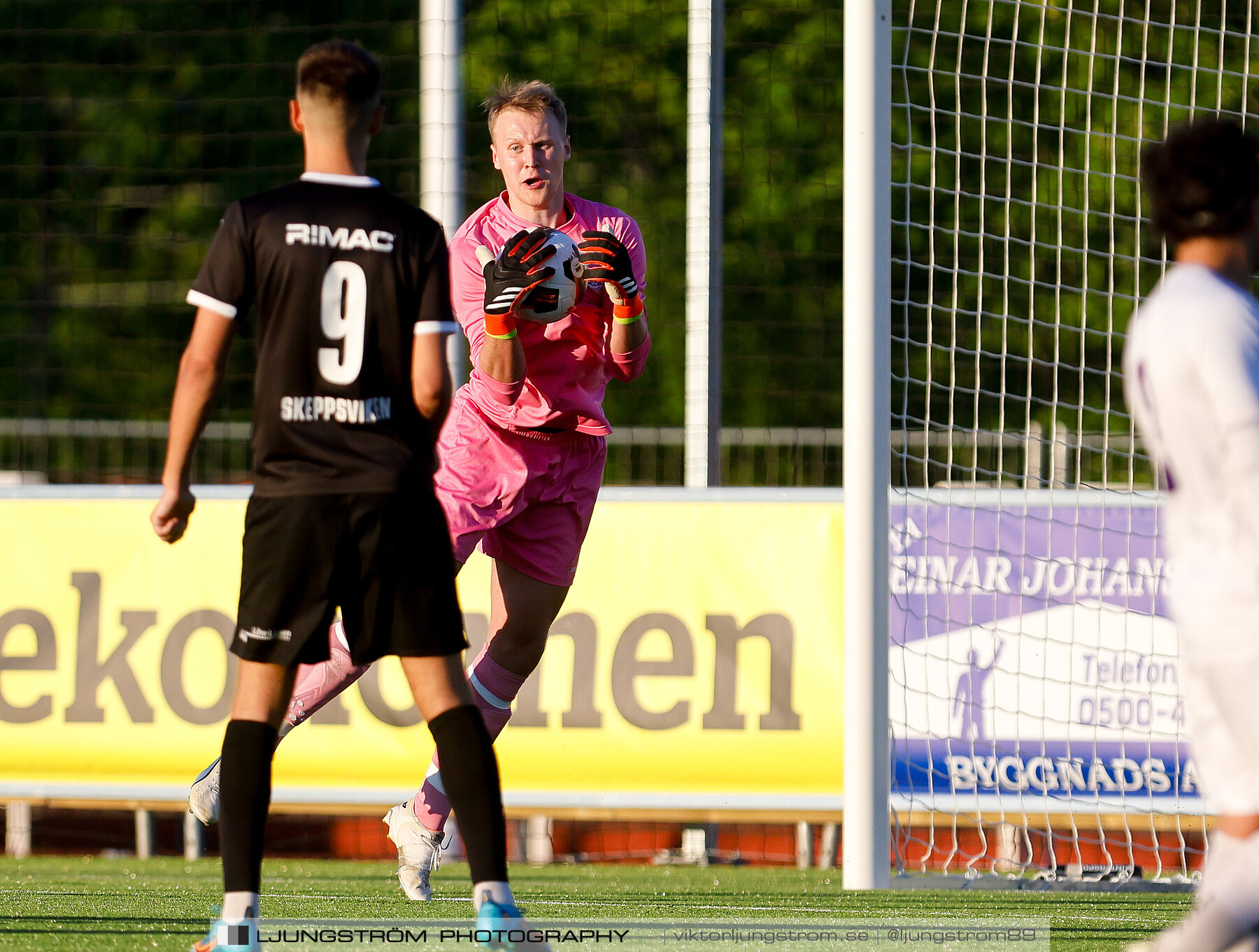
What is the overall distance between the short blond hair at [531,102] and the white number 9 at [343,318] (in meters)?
1.69

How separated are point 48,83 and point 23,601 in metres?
14.4

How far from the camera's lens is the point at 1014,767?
691cm

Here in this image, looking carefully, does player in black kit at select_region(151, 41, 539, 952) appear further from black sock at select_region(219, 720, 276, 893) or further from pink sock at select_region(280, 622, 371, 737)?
pink sock at select_region(280, 622, 371, 737)

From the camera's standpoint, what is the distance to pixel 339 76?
348 cm

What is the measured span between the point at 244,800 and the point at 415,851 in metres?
1.64

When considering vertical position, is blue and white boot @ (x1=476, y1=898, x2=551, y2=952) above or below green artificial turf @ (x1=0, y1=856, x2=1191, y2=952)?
above

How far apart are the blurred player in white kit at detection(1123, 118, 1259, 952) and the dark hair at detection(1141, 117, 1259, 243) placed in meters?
0.10

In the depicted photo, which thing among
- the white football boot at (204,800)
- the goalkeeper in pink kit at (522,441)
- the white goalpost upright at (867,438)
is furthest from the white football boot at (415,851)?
the white goalpost upright at (867,438)

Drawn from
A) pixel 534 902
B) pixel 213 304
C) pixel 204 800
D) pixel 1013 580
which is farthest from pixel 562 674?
pixel 213 304

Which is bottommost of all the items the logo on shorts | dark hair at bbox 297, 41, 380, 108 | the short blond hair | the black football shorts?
the logo on shorts

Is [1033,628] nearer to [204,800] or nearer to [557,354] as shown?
[557,354]

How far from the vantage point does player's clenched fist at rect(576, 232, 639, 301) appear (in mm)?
4516

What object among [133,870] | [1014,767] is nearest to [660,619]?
[1014,767]

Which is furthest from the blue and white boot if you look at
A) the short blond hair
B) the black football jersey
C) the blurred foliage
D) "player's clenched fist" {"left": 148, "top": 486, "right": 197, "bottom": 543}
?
the blurred foliage
